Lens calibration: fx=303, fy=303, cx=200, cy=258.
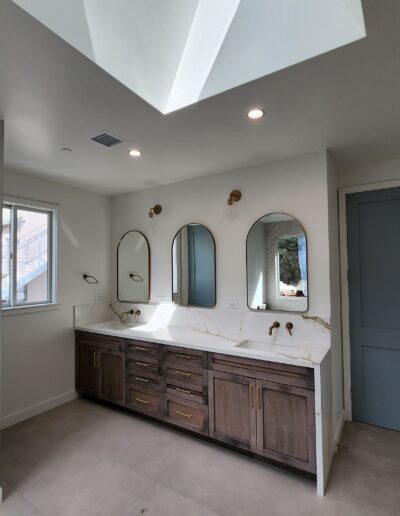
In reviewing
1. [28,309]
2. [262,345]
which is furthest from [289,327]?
[28,309]

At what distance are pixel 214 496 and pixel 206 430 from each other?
57 centimetres

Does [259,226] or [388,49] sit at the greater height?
[388,49]

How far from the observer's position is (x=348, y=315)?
3059 mm

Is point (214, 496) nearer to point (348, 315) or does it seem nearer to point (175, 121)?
point (348, 315)

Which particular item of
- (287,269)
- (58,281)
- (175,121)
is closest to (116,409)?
(58,281)

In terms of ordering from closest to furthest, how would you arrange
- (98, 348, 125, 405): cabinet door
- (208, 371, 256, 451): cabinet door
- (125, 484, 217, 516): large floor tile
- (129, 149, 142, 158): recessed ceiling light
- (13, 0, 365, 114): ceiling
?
(13, 0, 365, 114): ceiling, (125, 484, 217, 516): large floor tile, (208, 371, 256, 451): cabinet door, (129, 149, 142, 158): recessed ceiling light, (98, 348, 125, 405): cabinet door

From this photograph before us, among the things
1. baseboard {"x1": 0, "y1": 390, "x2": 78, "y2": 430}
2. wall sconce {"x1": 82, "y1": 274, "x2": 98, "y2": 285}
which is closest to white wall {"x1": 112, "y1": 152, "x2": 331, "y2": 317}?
wall sconce {"x1": 82, "y1": 274, "x2": 98, "y2": 285}

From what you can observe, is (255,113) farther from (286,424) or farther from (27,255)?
(27,255)

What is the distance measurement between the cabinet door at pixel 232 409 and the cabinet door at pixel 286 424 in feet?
0.22

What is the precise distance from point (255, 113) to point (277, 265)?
1.38 m

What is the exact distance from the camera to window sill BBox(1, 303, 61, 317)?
2963 millimetres

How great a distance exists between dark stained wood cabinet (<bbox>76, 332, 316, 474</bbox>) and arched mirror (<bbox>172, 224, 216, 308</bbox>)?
658mm

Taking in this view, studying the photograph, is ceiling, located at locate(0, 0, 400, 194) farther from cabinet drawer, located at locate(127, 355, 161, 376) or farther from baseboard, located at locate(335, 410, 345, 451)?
baseboard, located at locate(335, 410, 345, 451)

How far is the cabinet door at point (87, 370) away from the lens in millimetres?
3383
